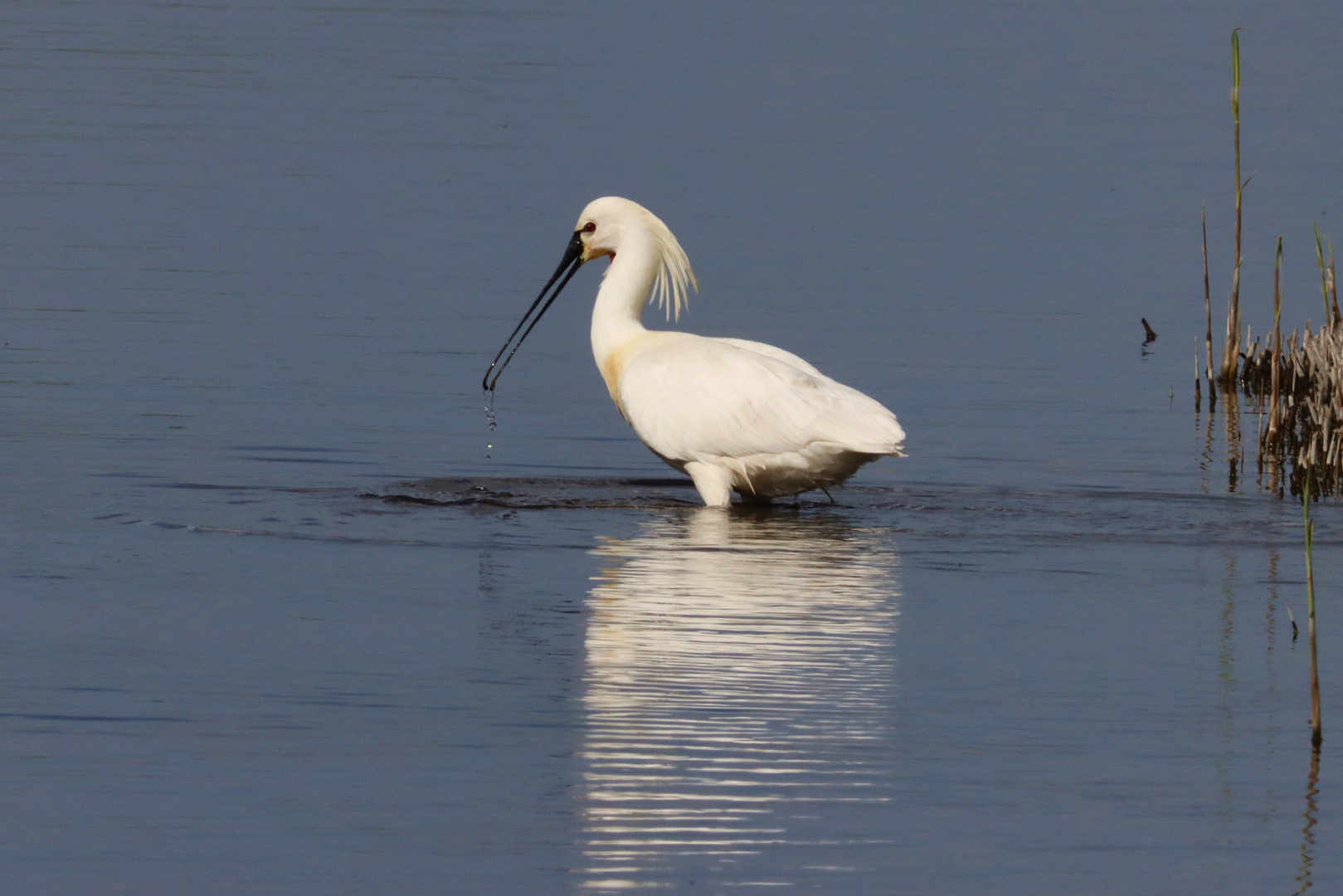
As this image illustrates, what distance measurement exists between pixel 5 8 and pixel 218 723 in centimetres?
3296

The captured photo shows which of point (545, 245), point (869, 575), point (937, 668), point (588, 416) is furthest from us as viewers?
point (545, 245)

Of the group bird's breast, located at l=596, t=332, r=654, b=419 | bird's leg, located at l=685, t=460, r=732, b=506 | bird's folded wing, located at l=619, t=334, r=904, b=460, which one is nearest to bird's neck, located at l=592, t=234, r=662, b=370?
bird's breast, located at l=596, t=332, r=654, b=419

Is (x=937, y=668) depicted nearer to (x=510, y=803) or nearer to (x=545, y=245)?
(x=510, y=803)

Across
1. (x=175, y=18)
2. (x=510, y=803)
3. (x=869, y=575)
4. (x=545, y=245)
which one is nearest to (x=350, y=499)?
(x=869, y=575)

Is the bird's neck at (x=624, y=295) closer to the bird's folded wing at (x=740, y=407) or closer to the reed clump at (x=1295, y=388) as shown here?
the bird's folded wing at (x=740, y=407)

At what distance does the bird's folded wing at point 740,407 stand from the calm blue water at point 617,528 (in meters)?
0.37

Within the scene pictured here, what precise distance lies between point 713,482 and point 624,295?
1.36 m

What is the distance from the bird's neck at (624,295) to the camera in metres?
12.6

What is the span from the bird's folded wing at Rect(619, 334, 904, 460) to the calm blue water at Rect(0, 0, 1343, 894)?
14.6 inches

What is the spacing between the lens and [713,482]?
11938mm

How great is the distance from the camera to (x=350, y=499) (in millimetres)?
11320

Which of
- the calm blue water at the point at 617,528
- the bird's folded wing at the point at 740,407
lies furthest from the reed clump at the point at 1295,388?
the bird's folded wing at the point at 740,407

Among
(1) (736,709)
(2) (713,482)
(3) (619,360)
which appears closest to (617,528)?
(2) (713,482)

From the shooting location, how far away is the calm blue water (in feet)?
20.4
